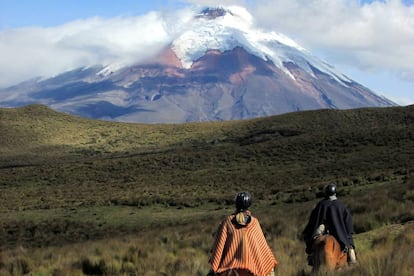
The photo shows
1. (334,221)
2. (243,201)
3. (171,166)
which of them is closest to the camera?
(243,201)

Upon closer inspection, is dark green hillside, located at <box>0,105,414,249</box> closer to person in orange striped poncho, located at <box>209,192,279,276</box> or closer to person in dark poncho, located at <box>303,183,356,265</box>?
person in dark poncho, located at <box>303,183,356,265</box>

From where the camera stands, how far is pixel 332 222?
35.1 ft

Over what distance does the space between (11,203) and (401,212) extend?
106 feet

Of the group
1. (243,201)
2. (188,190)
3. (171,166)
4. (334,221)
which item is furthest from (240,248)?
(171,166)

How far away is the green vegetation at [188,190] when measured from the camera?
1479 centimetres

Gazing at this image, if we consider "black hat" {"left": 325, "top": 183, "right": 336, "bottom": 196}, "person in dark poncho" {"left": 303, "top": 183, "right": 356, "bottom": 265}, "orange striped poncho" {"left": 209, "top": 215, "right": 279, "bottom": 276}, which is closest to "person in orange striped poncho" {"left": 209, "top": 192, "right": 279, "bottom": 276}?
"orange striped poncho" {"left": 209, "top": 215, "right": 279, "bottom": 276}

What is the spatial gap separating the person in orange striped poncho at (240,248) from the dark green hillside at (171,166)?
29.4 feet

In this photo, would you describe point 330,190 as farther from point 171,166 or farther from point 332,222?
point 171,166

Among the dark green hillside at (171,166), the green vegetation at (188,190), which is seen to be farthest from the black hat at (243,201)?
the dark green hillside at (171,166)

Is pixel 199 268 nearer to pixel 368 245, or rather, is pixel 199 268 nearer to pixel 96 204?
pixel 368 245

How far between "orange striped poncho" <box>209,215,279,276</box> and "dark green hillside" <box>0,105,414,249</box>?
29.3 ft

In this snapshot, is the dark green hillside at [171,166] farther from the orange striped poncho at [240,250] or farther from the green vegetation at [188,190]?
the orange striped poncho at [240,250]

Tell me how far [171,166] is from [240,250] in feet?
173

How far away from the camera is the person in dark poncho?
35.0 ft
